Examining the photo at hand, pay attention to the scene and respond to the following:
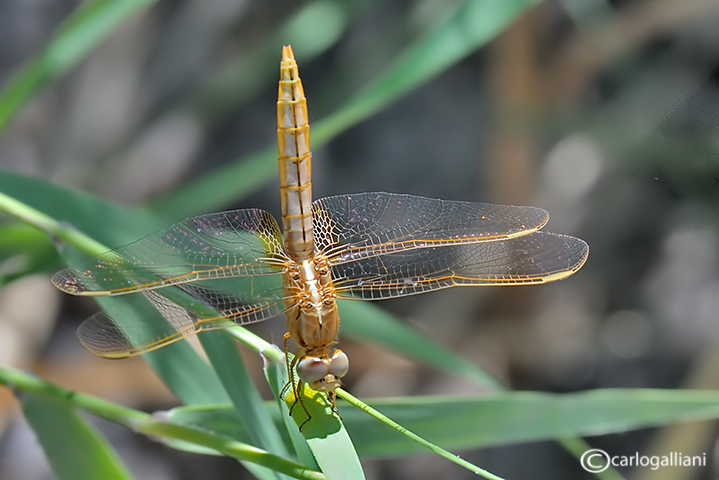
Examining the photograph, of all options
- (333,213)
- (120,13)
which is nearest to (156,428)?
(333,213)

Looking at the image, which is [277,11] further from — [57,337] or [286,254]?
[57,337]

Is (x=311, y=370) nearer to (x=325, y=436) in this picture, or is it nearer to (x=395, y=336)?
(x=325, y=436)

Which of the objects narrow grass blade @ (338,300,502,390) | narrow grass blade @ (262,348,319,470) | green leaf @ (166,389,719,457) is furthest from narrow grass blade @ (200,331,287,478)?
narrow grass blade @ (338,300,502,390)

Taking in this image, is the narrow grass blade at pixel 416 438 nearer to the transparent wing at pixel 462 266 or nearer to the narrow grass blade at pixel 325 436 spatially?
the narrow grass blade at pixel 325 436

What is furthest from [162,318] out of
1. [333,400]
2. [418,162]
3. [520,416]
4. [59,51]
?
[418,162]

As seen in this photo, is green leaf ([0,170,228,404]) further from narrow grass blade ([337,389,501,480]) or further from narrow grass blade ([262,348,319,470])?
narrow grass blade ([337,389,501,480])

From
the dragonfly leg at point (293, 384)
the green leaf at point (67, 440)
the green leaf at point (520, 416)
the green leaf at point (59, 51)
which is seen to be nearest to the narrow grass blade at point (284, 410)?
the dragonfly leg at point (293, 384)
